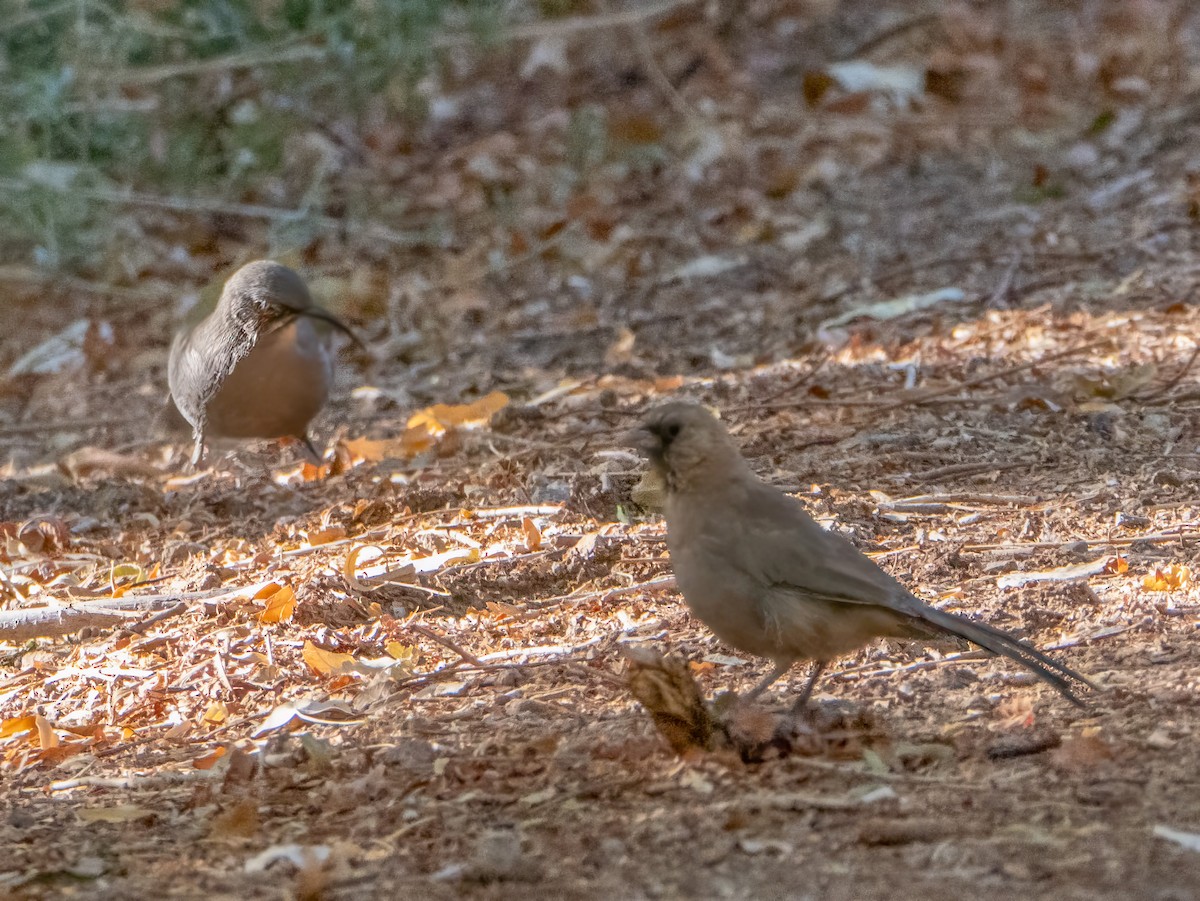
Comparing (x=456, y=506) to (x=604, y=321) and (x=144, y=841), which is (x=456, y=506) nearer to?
(x=144, y=841)

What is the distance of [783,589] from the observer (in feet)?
11.7

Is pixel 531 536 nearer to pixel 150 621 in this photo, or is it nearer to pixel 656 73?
pixel 150 621

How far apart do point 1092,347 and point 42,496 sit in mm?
4120

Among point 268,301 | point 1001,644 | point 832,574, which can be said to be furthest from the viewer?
point 268,301

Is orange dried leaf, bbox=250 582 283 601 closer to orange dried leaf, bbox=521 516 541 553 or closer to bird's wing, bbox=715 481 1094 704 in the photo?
orange dried leaf, bbox=521 516 541 553

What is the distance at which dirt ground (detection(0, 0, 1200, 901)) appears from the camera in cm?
314

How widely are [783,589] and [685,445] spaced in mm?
420

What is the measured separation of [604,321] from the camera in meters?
8.07

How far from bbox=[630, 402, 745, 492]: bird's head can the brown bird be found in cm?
6

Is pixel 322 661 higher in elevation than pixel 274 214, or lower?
lower

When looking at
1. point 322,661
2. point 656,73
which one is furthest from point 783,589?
point 656,73

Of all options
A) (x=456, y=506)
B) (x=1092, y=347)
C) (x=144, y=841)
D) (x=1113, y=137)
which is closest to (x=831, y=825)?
(x=144, y=841)

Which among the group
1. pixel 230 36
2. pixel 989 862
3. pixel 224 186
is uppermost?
pixel 230 36

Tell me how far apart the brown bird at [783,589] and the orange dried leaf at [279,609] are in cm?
136
